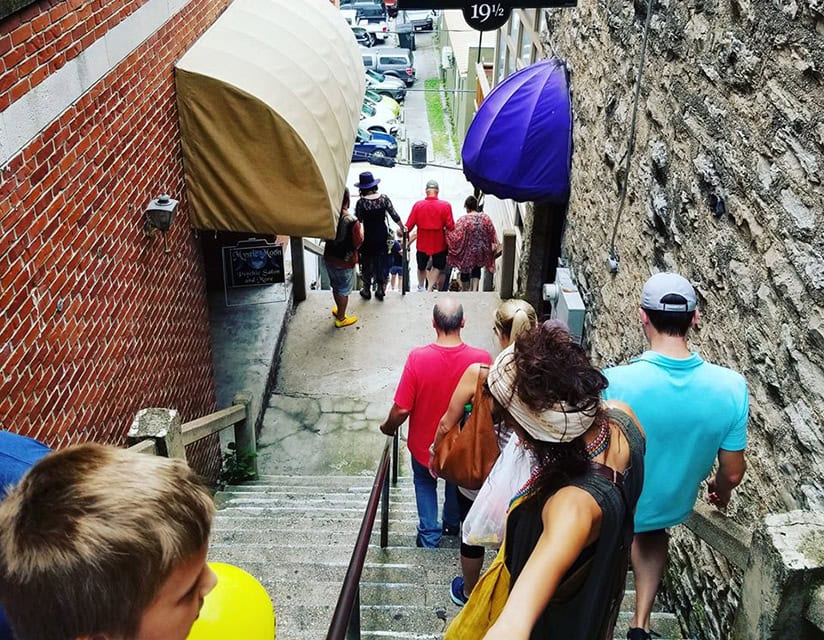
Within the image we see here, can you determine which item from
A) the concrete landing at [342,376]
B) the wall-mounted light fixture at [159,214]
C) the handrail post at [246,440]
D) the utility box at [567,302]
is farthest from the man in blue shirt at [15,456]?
the concrete landing at [342,376]

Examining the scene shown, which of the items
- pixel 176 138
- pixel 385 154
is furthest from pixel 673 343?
pixel 385 154

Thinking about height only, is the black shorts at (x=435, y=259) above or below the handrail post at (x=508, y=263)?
below

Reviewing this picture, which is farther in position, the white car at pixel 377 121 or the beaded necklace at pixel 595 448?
the white car at pixel 377 121

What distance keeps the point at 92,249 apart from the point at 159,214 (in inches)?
37.4

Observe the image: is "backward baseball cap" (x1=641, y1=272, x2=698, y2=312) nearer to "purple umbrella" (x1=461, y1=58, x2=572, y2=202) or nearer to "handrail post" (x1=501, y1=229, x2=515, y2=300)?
"purple umbrella" (x1=461, y1=58, x2=572, y2=202)

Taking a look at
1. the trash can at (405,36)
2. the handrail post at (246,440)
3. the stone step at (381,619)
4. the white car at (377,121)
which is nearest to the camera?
the stone step at (381,619)

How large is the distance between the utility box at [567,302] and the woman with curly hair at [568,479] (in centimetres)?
428

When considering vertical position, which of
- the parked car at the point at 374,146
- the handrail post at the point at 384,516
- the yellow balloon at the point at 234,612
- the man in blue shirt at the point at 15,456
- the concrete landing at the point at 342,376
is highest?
the man in blue shirt at the point at 15,456

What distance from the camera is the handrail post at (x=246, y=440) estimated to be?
642cm

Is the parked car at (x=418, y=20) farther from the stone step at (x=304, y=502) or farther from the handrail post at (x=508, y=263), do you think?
the stone step at (x=304, y=502)

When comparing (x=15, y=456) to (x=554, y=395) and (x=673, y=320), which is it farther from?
(x=673, y=320)

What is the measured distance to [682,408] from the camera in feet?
9.80

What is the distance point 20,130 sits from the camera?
11.0 ft

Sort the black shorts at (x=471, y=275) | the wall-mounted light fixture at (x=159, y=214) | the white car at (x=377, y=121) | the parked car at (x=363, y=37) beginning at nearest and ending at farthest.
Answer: the wall-mounted light fixture at (x=159, y=214), the black shorts at (x=471, y=275), the white car at (x=377, y=121), the parked car at (x=363, y=37)
